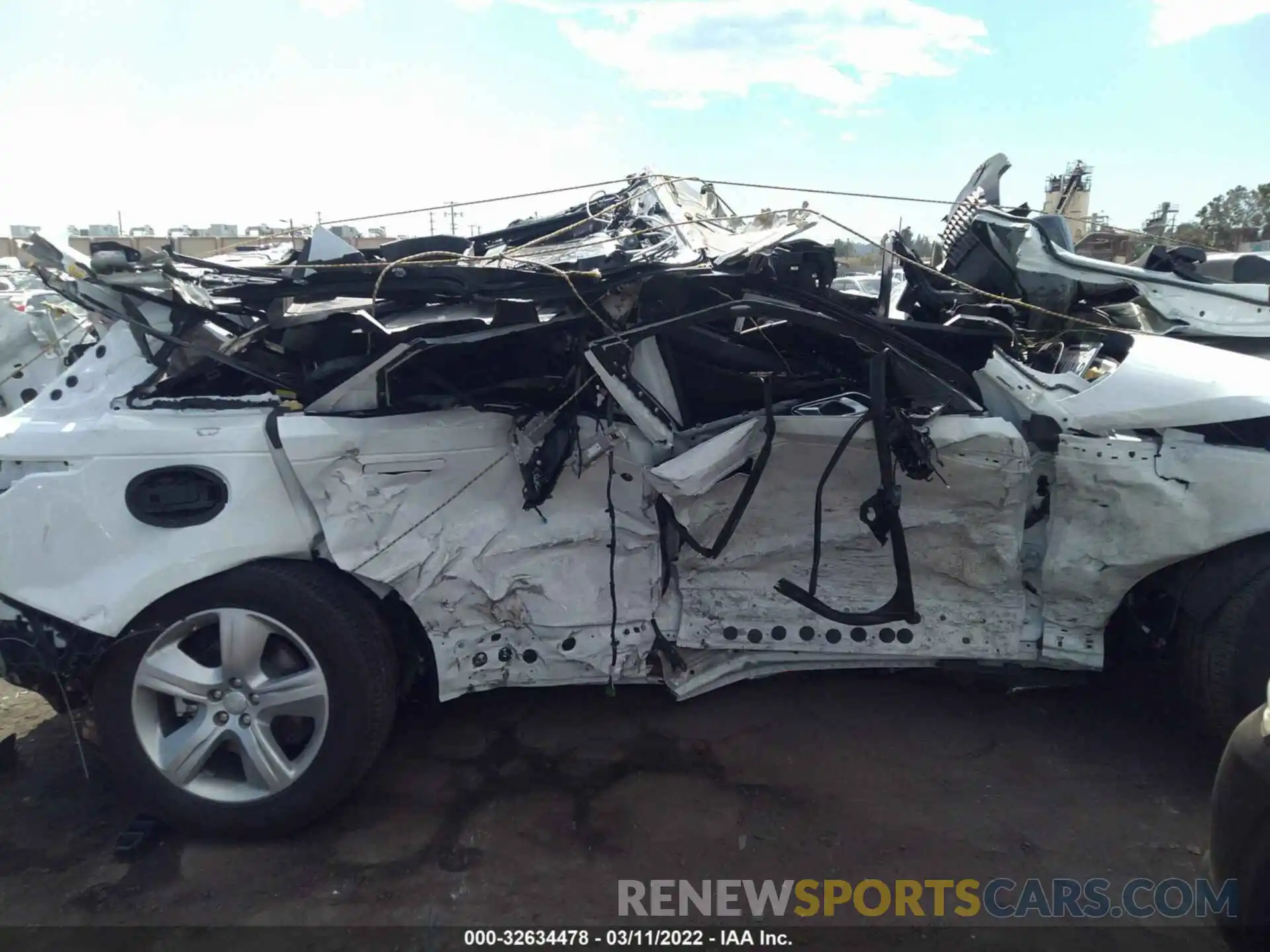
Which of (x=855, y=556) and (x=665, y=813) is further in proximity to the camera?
(x=855, y=556)

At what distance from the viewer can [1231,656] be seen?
2957 millimetres

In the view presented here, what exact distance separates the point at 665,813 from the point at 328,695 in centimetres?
120

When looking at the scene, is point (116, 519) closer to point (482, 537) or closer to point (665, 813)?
point (482, 537)

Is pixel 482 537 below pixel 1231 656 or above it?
above

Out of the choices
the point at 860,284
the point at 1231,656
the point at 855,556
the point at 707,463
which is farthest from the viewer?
the point at 860,284

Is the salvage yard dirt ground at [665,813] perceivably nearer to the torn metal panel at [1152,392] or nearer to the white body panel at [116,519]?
the white body panel at [116,519]

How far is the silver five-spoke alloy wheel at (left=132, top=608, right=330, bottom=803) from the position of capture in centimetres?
291

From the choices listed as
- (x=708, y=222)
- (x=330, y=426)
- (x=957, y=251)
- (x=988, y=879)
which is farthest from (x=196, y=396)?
(x=957, y=251)

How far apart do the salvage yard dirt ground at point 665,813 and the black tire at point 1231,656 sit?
33 cm

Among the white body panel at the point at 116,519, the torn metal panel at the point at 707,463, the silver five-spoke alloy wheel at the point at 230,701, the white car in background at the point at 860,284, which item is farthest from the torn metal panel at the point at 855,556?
the white body panel at the point at 116,519

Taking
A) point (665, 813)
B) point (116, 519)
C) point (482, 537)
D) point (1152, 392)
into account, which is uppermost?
point (1152, 392)

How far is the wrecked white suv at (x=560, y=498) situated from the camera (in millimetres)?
2908

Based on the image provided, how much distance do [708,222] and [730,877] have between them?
8.47 ft

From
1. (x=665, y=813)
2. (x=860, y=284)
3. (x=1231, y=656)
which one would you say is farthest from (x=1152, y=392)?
(x=665, y=813)
